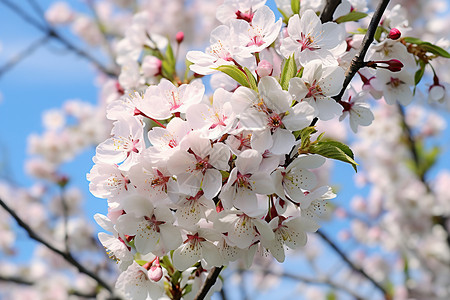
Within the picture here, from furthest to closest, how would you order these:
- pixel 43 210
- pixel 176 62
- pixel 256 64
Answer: pixel 43 210, pixel 176 62, pixel 256 64

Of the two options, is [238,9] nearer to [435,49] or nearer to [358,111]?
[358,111]

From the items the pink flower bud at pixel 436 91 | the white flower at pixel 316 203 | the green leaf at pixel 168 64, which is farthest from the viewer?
the green leaf at pixel 168 64

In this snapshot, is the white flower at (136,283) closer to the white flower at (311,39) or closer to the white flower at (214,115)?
the white flower at (214,115)

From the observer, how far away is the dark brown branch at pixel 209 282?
3.59 ft

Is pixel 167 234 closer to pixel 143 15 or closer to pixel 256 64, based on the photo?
pixel 256 64

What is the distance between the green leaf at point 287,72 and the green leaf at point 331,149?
6.2 inches

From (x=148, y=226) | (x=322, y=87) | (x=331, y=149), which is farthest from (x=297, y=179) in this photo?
(x=148, y=226)

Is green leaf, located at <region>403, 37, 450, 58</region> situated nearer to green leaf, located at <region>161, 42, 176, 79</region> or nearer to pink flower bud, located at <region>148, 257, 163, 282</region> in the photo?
green leaf, located at <region>161, 42, 176, 79</region>

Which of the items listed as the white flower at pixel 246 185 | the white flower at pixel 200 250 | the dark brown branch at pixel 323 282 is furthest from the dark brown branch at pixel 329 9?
the dark brown branch at pixel 323 282

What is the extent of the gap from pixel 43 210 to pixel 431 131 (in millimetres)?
6190

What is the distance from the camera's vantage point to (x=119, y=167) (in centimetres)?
92

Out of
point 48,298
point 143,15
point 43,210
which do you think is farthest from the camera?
point 43,210

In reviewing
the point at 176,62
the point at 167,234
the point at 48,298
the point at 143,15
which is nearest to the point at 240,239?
the point at 167,234

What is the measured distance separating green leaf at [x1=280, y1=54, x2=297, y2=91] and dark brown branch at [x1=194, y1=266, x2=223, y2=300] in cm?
50
